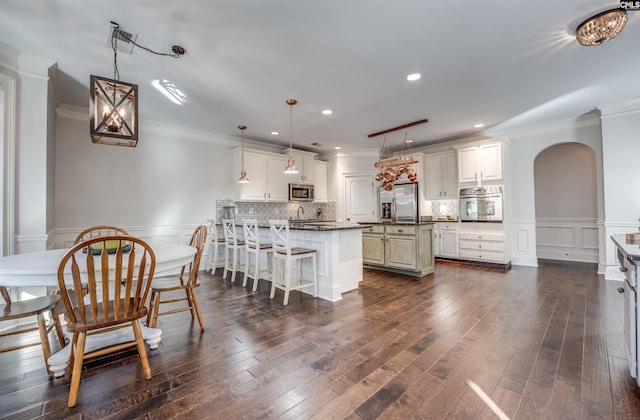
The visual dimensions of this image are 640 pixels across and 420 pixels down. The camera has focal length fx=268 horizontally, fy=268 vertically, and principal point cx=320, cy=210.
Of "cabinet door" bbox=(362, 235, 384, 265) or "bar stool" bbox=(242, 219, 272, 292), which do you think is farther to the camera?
"cabinet door" bbox=(362, 235, 384, 265)

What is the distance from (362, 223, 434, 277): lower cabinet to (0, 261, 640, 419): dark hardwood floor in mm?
1277

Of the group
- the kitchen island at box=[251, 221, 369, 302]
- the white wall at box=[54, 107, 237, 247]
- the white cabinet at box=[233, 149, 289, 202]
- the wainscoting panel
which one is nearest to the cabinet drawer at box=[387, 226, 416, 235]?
the kitchen island at box=[251, 221, 369, 302]

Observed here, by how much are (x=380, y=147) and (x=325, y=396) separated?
5.75 metres

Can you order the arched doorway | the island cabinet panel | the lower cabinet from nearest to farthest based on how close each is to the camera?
the lower cabinet < the island cabinet panel < the arched doorway

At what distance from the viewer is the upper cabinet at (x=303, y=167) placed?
618 centimetres

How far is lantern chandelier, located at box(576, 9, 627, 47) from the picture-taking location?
6.92 feet

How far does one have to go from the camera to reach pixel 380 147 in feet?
21.4

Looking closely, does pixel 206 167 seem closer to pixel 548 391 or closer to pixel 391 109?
pixel 391 109

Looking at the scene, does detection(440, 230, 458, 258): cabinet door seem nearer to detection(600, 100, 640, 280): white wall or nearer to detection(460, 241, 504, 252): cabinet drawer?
detection(460, 241, 504, 252): cabinet drawer

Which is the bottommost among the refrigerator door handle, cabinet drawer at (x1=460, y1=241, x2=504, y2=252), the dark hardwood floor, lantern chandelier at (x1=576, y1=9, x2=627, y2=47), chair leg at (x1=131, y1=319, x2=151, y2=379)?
the dark hardwood floor

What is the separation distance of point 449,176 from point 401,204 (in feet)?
3.89

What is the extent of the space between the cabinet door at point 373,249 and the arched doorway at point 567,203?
4.12m

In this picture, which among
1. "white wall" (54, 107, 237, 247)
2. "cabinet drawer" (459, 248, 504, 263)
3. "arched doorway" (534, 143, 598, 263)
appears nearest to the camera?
"white wall" (54, 107, 237, 247)

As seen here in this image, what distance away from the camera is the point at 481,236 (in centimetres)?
531
